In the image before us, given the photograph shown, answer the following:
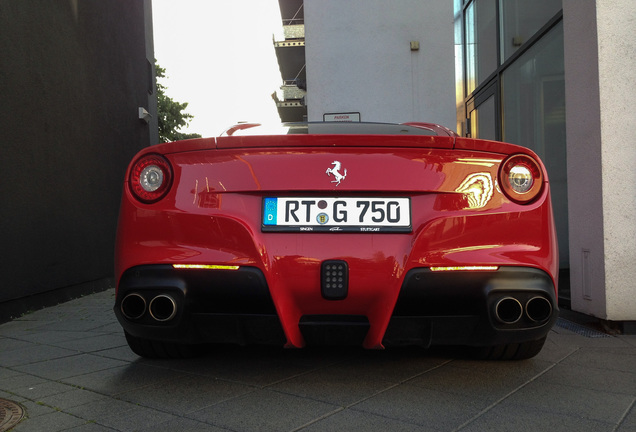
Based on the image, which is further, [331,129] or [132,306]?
[331,129]

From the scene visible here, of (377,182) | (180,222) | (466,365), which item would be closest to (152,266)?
(180,222)

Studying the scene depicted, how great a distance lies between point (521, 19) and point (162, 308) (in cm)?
574

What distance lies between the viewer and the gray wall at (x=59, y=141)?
5.48m

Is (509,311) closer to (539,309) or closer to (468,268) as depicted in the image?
(539,309)

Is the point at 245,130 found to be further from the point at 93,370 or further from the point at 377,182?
the point at 93,370

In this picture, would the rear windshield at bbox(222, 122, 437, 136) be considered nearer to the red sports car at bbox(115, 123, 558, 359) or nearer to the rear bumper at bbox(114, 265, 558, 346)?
the red sports car at bbox(115, 123, 558, 359)

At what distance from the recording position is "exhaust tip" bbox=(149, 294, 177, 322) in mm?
2393

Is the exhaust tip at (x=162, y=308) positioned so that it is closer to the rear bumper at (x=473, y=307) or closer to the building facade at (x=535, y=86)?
the rear bumper at (x=473, y=307)

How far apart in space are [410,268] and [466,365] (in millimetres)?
932

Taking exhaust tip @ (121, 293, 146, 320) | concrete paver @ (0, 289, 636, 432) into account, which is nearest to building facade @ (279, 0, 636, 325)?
concrete paver @ (0, 289, 636, 432)

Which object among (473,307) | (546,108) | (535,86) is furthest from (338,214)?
(535,86)

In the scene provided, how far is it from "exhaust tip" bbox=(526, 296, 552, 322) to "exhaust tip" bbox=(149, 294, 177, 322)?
1.44 meters

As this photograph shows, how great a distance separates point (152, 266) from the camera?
7.98ft

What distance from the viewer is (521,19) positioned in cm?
666
